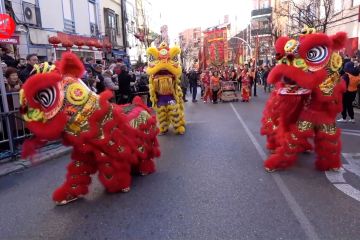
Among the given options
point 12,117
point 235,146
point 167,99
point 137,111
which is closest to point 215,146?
point 235,146

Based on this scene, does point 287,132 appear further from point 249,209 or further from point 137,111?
point 137,111

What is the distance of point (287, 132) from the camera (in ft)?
17.0

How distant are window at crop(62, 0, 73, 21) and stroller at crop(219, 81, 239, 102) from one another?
9.16 m

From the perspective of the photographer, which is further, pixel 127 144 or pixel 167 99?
pixel 167 99

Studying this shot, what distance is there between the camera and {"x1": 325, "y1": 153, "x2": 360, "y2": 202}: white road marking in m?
4.39

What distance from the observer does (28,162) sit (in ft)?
21.0

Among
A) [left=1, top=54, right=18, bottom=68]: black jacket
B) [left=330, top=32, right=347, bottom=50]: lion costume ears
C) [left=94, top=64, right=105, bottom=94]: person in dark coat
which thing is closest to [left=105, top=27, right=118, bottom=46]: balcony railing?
[left=94, top=64, right=105, bottom=94]: person in dark coat

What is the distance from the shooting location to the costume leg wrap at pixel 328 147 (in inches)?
196

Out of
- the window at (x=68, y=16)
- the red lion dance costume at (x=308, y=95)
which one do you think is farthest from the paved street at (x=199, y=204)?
the window at (x=68, y=16)

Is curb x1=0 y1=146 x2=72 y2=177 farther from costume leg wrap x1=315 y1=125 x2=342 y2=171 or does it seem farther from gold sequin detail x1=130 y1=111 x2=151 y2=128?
costume leg wrap x1=315 y1=125 x2=342 y2=171

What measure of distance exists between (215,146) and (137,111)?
2.49 meters

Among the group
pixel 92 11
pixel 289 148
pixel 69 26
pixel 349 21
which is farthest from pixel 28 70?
pixel 349 21

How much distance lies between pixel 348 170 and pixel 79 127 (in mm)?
4039

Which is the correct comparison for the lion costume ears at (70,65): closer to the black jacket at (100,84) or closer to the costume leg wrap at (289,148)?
the costume leg wrap at (289,148)
